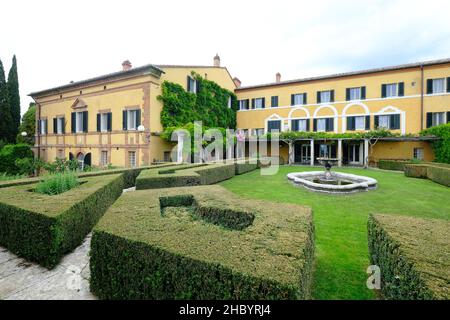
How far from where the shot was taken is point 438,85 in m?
20.5

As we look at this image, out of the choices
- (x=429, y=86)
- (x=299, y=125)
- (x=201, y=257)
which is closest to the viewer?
(x=201, y=257)

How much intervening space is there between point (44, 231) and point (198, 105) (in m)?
18.5

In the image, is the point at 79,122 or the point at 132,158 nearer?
the point at 132,158

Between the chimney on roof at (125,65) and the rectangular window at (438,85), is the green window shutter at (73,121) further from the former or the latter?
the rectangular window at (438,85)

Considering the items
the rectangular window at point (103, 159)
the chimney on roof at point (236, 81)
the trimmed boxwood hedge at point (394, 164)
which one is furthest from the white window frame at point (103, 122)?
the trimmed boxwood hedge at point (394, 164)

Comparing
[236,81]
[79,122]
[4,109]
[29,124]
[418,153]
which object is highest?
[236,81]

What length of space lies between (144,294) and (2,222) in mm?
4073

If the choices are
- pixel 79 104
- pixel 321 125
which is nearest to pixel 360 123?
pixel 321 125

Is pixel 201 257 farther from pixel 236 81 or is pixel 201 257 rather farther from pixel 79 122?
pixel 236 81

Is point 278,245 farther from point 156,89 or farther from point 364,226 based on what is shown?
point 156,89

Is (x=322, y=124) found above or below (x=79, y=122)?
above

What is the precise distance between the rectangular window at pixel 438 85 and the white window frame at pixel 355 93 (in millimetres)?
5897

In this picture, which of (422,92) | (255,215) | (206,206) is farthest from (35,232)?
(422,92)
